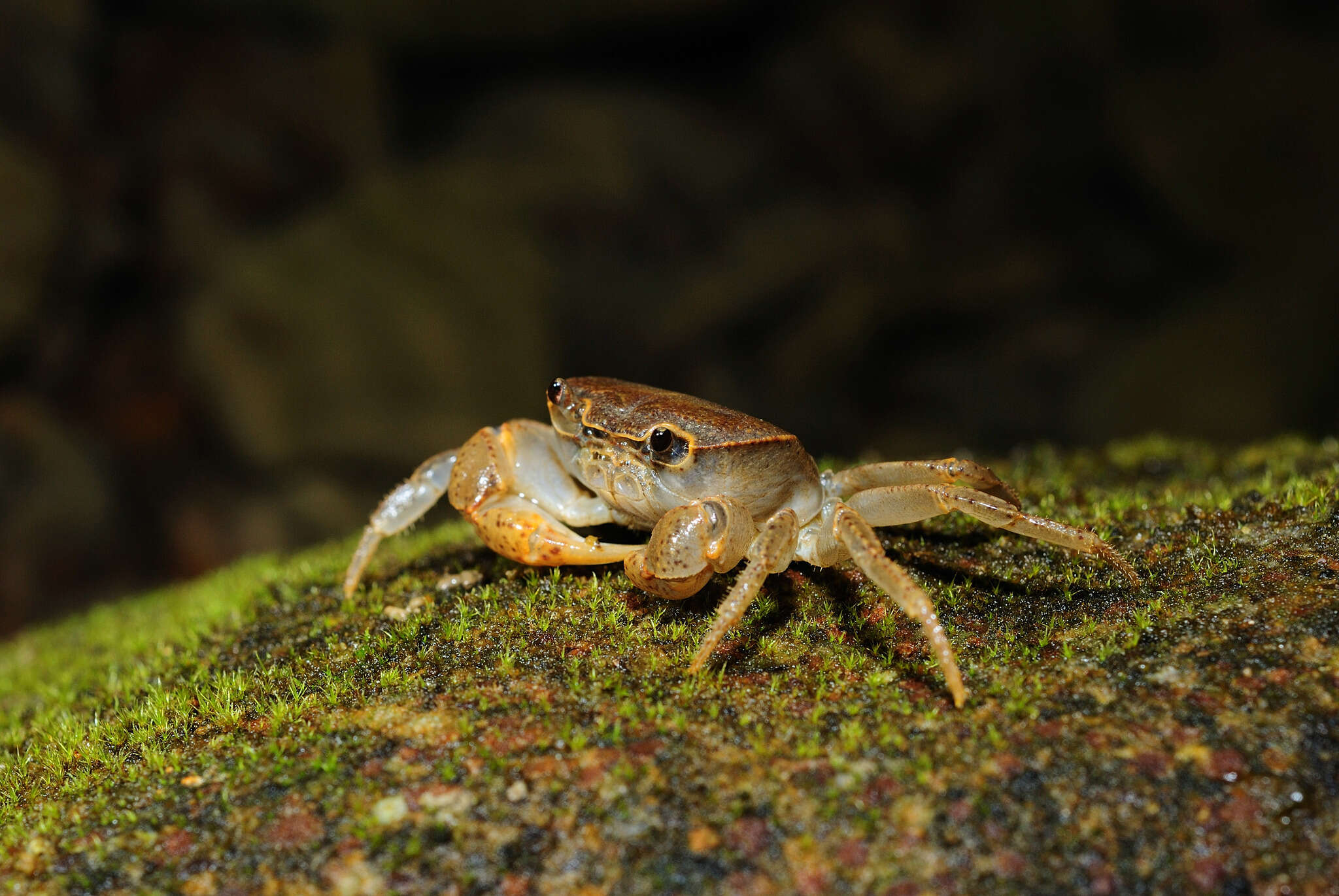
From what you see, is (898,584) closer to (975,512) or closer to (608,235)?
(975,512)

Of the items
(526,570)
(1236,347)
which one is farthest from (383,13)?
(1236,347)

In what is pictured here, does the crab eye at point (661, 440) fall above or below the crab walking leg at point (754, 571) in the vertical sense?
above

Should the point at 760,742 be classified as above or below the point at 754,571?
below

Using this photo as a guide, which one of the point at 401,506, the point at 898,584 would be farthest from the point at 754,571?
the point at 401,506

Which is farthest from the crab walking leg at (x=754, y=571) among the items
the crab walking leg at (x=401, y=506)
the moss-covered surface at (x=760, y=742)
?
the crab walking leg at (x=401, y=506)

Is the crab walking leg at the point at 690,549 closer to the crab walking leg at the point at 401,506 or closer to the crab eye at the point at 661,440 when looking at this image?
the crab eye at the point at 661,440

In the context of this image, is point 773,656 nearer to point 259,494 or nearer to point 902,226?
point 259,494

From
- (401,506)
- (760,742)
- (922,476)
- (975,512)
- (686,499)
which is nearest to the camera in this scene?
(760,742)
